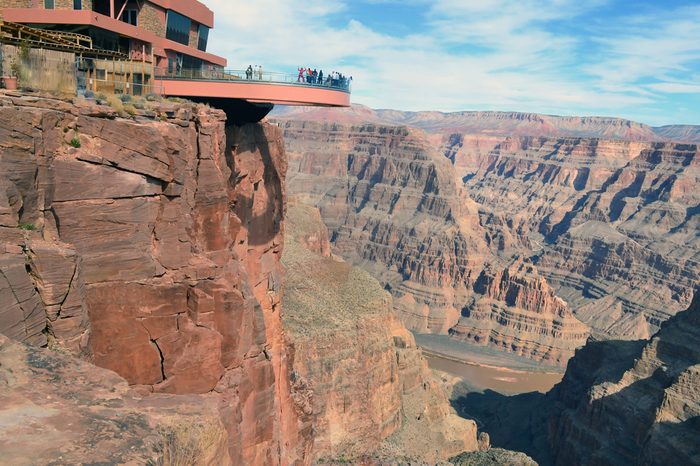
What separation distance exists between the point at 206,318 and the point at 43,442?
33.2ft

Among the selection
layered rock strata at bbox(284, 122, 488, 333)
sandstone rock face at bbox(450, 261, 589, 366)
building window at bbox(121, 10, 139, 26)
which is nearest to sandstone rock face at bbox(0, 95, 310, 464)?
building window at bbox(121, 10, 139, 26)

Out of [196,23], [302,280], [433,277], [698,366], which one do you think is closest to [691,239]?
[433,277]

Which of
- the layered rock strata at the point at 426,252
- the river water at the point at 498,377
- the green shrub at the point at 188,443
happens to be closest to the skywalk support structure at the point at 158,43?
the green shrub at the point at 188,443

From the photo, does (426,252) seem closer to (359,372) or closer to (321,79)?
(359,372)

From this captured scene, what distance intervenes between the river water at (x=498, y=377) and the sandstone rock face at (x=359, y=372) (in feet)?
116

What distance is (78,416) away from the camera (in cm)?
1380

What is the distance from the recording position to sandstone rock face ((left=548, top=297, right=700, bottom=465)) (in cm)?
6253

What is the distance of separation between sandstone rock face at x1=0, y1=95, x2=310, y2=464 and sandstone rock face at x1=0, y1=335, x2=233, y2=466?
1740 millimetres

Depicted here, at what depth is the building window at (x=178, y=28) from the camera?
34.4 meters

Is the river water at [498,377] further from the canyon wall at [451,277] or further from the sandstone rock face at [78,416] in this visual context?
the sandstone rock face at [78,416]

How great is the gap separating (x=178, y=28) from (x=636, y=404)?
206 feet

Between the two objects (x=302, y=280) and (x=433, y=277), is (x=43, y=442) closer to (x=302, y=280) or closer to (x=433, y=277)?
(x=302, y=280)

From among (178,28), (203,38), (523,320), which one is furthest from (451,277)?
(178,28)

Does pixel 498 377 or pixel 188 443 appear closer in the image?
pixel 188 443
